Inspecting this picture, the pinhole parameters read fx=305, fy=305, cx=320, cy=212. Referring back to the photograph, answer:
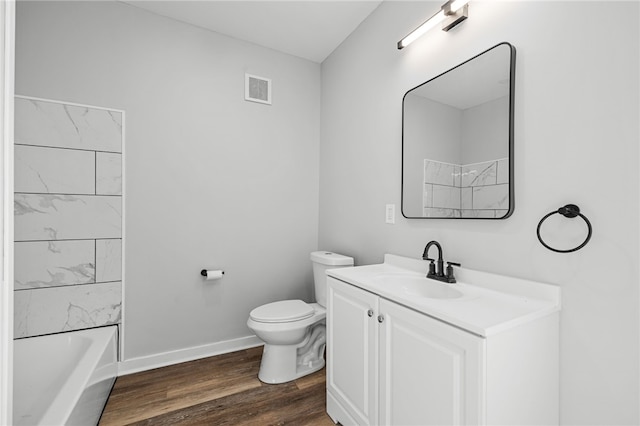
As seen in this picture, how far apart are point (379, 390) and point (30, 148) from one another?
2.42 metres

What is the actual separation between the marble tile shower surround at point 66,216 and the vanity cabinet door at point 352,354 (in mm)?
1547

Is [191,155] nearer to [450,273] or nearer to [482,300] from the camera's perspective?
[450,273]

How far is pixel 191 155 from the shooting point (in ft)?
7.69

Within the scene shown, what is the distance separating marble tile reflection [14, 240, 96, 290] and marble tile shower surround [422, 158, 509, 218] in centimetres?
220

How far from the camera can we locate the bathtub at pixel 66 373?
4.57ft

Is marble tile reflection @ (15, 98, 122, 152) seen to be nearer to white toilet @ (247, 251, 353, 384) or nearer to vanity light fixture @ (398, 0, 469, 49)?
white toilet @ (247, 251, 353, 384)

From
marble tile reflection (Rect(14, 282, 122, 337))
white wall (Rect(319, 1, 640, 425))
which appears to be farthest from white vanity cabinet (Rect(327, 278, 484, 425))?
marble tile reflection (Rect(14, 282, 122, 337))

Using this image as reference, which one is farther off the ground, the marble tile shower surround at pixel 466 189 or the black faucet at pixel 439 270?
the marble tile shower surround at pixel 466 189

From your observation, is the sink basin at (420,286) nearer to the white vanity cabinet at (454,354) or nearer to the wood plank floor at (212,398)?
the white vanity cabinet at (454,354)

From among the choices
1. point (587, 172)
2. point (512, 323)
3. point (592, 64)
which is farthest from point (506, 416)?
point (592, 64)

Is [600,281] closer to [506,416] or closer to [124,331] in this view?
[506,416]

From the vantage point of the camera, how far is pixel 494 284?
4.46 feet

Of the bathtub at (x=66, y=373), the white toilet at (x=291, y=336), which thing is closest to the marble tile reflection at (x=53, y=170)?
the bathtub at (x=66, y=373)
